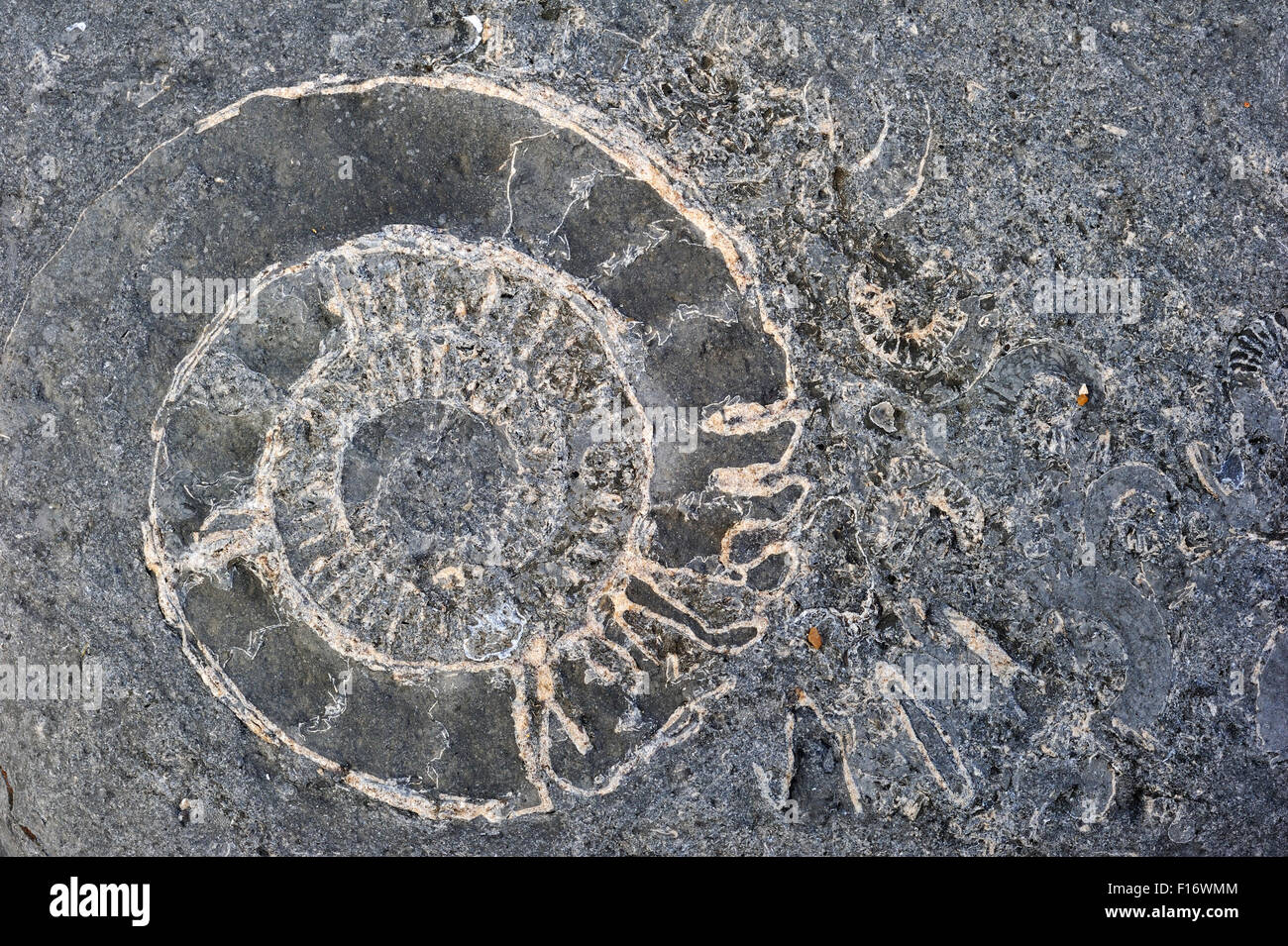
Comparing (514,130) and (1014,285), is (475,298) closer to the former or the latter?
(514,130)

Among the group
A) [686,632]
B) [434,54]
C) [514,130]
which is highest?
[434,54]

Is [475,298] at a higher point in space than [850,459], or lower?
higher

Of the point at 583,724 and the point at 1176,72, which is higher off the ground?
the point at 1176,72

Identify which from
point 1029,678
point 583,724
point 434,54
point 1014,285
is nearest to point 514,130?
point 434,54

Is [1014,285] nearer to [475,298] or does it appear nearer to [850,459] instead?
[850,459]

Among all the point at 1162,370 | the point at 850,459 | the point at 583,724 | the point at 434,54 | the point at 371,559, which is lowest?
the point at 583,724

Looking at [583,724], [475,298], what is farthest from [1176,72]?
[583,724]

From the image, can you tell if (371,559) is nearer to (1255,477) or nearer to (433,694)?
(433,694)
